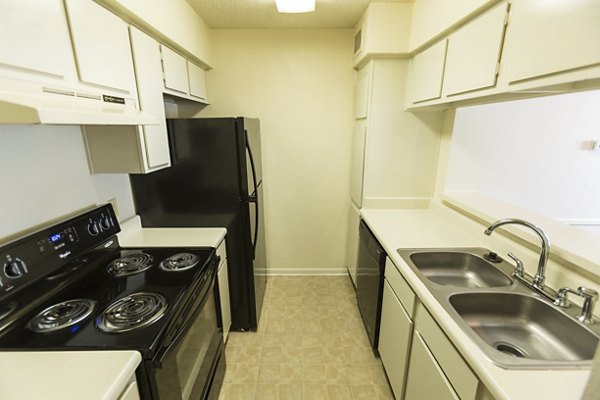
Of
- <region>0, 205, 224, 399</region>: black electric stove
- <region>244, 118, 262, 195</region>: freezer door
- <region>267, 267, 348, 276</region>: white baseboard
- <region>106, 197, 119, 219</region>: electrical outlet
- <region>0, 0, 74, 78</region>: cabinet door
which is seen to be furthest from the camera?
<region>267, 267, 348, 276</region>: white baseboard

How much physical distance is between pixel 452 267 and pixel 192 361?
1.49 m

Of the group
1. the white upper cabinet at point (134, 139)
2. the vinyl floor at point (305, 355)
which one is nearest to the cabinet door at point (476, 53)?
the white upper cabinet at point (134, 139)

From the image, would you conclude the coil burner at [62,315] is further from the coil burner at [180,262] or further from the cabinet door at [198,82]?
the cabinet door at [198,82]

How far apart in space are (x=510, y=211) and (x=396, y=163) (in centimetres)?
89

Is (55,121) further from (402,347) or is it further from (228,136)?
(402,347)

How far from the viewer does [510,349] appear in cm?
116

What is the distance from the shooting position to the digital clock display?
1241 mm

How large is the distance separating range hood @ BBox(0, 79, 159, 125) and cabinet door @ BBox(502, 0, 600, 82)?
1.56 metres

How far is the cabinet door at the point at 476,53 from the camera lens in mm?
1256

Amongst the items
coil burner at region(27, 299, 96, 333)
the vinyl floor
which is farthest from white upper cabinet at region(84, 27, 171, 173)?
the vinyl floor

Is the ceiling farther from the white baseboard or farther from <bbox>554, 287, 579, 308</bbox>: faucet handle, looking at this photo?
the white baseboard

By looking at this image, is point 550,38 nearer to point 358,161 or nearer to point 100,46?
point 358,161

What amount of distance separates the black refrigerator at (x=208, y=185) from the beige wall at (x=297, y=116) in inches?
29.5

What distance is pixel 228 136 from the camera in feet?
6.19
